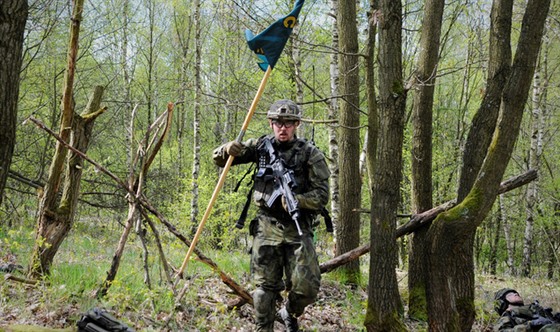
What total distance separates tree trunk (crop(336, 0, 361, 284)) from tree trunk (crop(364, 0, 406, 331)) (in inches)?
78.3

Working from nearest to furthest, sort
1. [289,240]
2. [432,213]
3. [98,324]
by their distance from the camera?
1. [98,324]
2. [289,240]
3. [432,213]

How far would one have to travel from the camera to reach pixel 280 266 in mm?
4902

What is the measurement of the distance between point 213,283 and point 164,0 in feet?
Answer: 54.8

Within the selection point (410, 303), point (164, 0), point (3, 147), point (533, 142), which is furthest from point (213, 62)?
point (3, 147)

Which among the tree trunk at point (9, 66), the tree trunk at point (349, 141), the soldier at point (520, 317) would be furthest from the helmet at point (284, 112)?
the soldier at point (520, 317)

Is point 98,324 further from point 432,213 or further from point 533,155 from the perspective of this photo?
point 533,155

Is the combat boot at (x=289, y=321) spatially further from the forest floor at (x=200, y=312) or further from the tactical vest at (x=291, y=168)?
the tactical vest at (x=291, y=168)

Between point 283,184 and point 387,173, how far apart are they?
43.9 inches

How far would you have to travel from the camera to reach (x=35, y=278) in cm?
503

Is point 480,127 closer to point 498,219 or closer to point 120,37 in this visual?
point 498,219

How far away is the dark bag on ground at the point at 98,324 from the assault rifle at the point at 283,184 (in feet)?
5.88

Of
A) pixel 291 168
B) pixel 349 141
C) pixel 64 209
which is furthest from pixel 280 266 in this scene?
pixel 349 141

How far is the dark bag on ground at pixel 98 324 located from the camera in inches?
142

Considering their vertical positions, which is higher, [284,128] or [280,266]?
[284,128]
